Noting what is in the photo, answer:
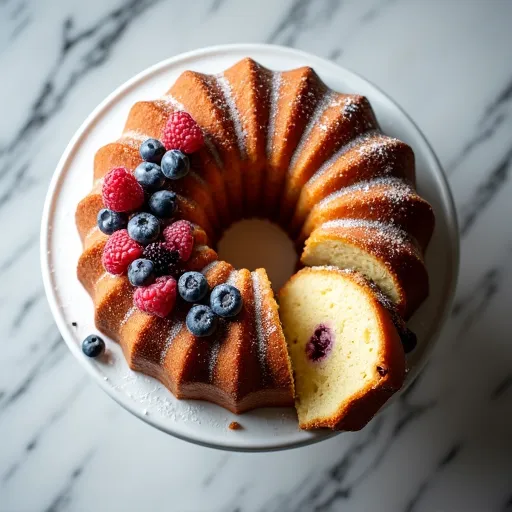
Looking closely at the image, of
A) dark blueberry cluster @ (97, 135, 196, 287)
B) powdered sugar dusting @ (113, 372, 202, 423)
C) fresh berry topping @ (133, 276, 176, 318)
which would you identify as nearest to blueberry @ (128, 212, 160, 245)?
dark blueberry cluster @ (97, 135, 196, 287)

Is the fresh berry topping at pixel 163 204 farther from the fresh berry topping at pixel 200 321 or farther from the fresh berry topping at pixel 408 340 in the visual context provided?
the fresh berry topping at pixel 408 340

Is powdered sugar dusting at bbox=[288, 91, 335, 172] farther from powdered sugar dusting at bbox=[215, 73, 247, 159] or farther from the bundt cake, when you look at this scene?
powdered sugar dusting at bbox=[215, 73, 247, 159]

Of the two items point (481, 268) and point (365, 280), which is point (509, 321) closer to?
point (481, 268)

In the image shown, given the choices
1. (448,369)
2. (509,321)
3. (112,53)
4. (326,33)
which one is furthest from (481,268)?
(112,53)

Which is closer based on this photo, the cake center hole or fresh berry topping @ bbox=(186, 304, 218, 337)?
fresh berry topping @ bbox=(186, 304, 218, 337)

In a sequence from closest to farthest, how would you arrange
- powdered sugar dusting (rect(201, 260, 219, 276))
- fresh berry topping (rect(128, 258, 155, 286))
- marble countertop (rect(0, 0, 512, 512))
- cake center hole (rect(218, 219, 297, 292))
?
1. fresh berry topping (rect(128, 258, 155, 286))
2. powdered sugar dusting (rect(201, 260, 219, 276))
3. cake center hole (rect(218, 219, 297, 292))
4. marble countertop (rect(0, 0, 512, 512))

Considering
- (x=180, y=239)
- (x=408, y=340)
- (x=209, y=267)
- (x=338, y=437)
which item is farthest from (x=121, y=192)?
(x=338, y=437)

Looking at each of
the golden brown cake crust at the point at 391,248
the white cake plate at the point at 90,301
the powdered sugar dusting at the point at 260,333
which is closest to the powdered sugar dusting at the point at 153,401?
the white cake plate at the point at 90,301
